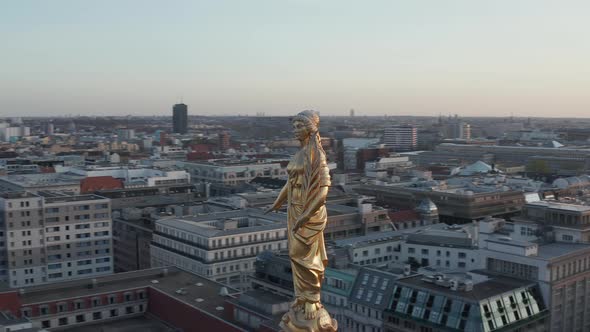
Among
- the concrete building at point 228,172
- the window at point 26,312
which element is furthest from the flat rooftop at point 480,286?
the concrete building at point 228,172

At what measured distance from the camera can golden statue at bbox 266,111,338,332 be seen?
11.5 m

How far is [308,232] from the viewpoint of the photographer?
37.6ft

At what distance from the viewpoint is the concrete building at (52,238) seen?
258ft

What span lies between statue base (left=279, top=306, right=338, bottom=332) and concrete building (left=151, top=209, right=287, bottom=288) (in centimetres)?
5982

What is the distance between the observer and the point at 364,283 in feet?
185

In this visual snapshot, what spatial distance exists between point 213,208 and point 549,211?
157ft

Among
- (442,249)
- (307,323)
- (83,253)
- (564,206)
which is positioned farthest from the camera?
(83,253)

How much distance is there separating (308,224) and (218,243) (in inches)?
2402

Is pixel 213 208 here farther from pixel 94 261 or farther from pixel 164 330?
pixel 164 330

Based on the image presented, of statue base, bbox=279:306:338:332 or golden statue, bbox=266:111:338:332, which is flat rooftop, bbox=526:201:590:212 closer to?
statue base, bbox=279:306:338:332

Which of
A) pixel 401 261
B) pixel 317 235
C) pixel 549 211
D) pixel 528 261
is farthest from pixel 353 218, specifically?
pixel 317 235

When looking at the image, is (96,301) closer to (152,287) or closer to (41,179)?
(152,287)

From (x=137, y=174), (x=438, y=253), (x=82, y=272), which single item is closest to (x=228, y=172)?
(x=137, y=174)

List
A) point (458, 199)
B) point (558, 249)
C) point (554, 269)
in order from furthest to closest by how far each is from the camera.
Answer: point (458, 199) < point (558, 249) < point (554, 269)
